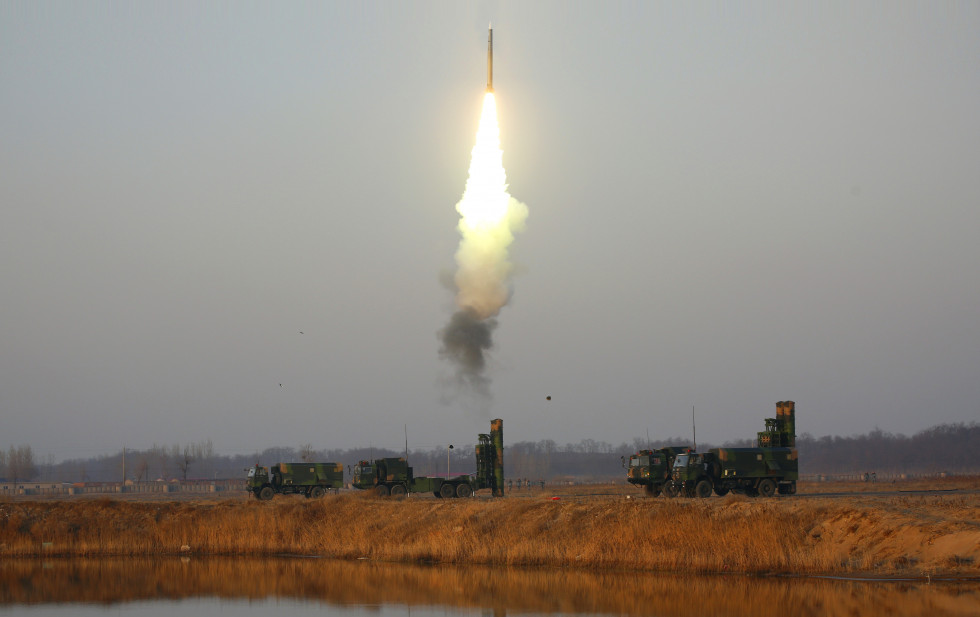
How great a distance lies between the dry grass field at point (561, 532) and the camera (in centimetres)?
3031

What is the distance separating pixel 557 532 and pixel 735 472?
1318 centimetres

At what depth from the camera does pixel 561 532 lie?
3672cm

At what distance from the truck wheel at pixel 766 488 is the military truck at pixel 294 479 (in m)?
27.6

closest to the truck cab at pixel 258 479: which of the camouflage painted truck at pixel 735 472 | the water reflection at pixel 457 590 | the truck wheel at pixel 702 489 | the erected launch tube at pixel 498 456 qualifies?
the erected launch tube at pixel 498 456

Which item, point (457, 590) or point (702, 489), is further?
point (702, 489)

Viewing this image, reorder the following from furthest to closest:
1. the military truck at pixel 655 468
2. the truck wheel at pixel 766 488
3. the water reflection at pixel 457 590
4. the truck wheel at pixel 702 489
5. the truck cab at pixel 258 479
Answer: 1. the truck cab at pixel 258 479
2. the military truck at pixel 655 468
3. the truck wheel at pixel 766 488
4. the truck wheel at pixel 702 489
5. the water reflection at pixel 457 590

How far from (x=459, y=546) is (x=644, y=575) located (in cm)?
833

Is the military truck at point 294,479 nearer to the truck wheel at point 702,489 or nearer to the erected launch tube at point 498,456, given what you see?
the erected launch tube at point 498,456

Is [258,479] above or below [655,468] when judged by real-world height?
below

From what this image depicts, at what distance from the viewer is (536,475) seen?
7726 inches

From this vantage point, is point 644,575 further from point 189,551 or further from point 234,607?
point 189,551

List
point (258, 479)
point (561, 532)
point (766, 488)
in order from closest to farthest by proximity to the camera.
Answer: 1. point (561, 532)
2. point (766, 488)
3. point (258, 479)

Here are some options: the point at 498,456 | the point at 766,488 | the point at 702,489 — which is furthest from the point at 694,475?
the point at 498,456

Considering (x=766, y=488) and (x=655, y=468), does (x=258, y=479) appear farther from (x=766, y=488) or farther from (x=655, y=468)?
(x=766, y=488)
